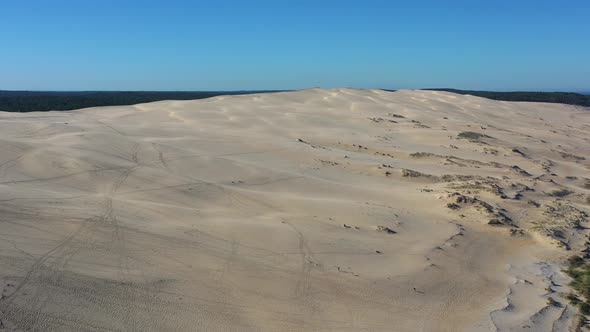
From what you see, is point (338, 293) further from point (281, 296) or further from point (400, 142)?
point (400, 142)

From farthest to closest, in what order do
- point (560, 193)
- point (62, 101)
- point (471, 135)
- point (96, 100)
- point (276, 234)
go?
1. point (96, 100)
2. point (62, 101)
3. point (471, 135)
4. point (560, 193)
5. point (276, 234)

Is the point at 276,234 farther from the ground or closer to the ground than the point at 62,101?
closer to the ground

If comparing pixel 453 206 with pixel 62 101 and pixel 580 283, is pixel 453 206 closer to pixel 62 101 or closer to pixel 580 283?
pixel 580 283

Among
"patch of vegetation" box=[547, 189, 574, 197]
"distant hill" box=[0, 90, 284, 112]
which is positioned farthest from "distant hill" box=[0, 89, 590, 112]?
"patch of vegetation" box=[547, 189, 574, 197]

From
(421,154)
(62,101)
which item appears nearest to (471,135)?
(421,154)

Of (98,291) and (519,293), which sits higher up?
(98,291)

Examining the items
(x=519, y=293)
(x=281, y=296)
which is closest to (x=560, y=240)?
(x=519, y=293)

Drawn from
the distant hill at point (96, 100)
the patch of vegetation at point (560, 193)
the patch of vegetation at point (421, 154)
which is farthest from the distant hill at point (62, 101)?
the patch of vegetation at point (560, 193)

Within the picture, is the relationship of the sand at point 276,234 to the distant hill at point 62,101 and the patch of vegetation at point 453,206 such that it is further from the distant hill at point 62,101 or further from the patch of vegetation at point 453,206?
the distant hill at point 62,101
